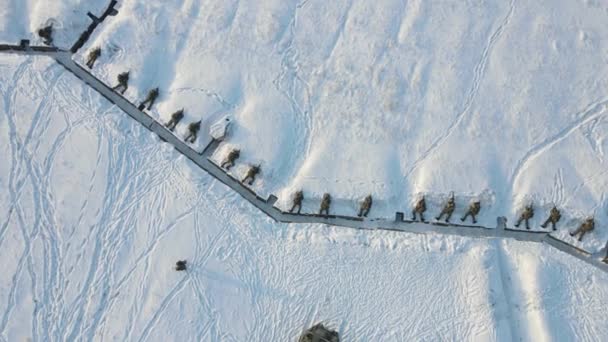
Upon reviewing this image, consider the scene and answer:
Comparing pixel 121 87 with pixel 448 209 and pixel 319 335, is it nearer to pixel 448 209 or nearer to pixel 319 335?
pixel 319 335

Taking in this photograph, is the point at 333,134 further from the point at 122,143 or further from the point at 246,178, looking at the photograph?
the point at 122,143

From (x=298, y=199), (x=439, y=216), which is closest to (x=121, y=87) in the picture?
(x=298, y=199)

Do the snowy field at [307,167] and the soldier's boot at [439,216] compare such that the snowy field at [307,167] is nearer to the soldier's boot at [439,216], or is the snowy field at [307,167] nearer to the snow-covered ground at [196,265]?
the snow-covered ground at [196,265]

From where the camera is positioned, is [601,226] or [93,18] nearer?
[601,226]

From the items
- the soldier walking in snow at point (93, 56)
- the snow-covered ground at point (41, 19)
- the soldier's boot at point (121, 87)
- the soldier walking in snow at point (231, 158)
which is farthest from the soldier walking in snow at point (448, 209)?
the snow-covered ground at point (41, 19)

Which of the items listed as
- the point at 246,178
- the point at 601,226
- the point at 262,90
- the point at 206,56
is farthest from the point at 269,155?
the point at 601,226

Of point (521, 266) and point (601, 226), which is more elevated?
point (601, 226)

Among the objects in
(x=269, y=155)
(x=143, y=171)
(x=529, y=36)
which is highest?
(x=529, y=36)
